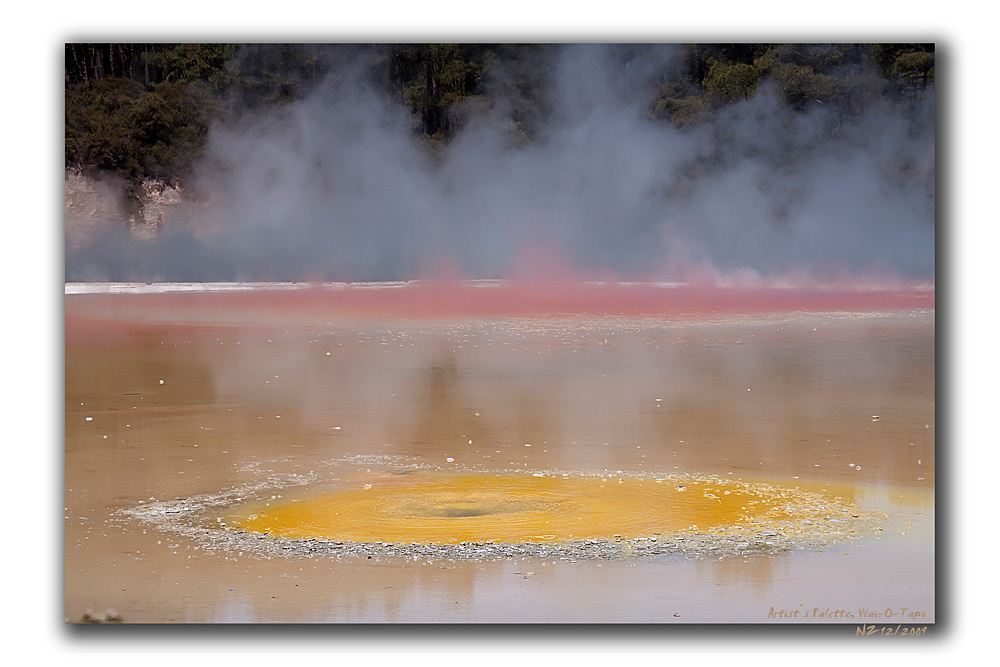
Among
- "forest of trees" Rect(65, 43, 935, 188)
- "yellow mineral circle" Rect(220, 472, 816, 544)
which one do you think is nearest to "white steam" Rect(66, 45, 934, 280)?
"forest of trees" Rect(65, 43, 935, 188)

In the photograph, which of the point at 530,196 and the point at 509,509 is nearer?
the point at 509,509

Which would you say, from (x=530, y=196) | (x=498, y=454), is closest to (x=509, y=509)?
(x=498, y=454)

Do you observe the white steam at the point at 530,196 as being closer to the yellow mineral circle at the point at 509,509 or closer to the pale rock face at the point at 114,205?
the pale rock face at the point at 114,205

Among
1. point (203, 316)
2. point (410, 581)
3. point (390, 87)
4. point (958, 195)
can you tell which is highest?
point (390, 87)

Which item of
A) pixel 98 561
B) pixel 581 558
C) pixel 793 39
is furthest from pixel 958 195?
pixel 98 561

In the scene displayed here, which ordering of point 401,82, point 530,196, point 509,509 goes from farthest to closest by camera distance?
point 530,196
point 401,82
point 509,509

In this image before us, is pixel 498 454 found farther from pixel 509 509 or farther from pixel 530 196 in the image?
pixel 530 196

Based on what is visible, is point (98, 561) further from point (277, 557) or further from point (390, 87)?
point (390, 87)
